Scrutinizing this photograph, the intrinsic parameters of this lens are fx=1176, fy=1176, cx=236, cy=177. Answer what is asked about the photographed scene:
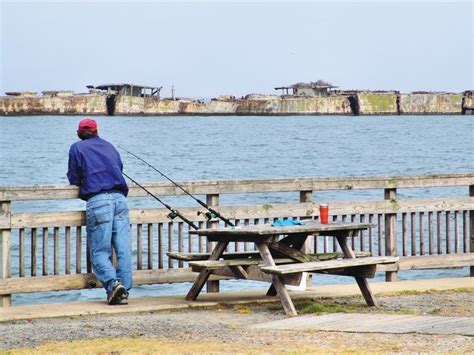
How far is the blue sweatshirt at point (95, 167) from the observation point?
10.1m

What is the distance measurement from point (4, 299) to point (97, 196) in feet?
4.22

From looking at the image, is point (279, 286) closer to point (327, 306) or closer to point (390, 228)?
point (327, 306)

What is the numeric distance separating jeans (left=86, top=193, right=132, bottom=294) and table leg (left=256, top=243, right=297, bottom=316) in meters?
1.25

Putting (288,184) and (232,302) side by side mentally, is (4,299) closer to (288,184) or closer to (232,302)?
(232,302)

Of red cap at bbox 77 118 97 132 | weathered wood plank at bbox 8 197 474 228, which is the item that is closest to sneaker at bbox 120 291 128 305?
weathered wood plank at bbox 8 197 474 228

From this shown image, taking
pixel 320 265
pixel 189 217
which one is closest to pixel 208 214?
pixel 189 217

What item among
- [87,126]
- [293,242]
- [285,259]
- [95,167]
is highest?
[87,126]

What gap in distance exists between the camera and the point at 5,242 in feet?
33.9

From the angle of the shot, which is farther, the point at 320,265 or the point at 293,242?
the point at 293,242

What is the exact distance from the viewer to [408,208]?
12.4m

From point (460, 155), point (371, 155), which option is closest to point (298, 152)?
point (371, 155)

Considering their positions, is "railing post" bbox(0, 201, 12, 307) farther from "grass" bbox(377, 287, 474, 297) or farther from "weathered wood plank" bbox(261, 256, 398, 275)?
"grass" bbox(377, 287, 474, 297)

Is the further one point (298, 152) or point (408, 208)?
point (298, 152)

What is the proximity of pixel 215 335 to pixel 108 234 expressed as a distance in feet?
6.52
